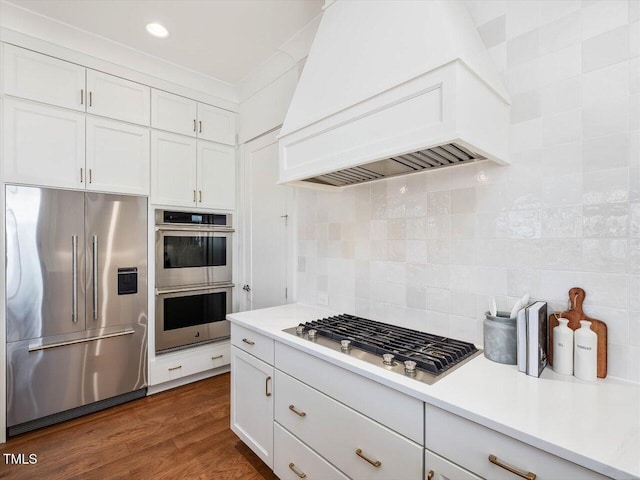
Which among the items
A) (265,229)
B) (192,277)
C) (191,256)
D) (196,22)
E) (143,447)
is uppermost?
(196,22)

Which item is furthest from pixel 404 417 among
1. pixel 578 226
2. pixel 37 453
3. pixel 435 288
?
pixel 37 453

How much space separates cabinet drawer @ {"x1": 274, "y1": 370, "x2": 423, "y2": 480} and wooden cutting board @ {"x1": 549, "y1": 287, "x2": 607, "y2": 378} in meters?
0.69

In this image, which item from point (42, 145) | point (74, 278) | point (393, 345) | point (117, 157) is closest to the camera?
point (393, 345)

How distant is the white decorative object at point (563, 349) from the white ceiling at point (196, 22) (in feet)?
7.56

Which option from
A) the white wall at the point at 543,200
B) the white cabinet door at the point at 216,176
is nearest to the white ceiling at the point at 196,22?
the white cabinet door at the point at 216,176

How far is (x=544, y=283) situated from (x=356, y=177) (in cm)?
106

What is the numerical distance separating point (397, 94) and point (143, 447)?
256cm

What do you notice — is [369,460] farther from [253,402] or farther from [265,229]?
[265,229]

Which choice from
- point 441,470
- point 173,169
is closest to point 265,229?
point 173,169

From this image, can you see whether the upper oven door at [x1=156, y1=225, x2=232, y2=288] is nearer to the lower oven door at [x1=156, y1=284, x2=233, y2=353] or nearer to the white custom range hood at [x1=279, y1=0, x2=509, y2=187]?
the lower oven door at [x1=156, y1=284, x2=233, y2=353]

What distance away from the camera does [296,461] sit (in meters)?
1.56

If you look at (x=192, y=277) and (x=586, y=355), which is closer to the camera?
(x=586, y=355)

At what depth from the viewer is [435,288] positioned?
165 centimetres

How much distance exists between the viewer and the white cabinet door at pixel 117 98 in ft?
8.03
